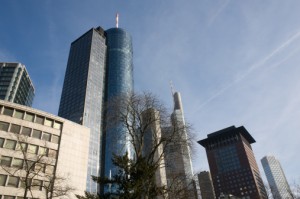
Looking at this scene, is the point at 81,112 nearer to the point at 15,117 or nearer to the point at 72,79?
the point at 72,79

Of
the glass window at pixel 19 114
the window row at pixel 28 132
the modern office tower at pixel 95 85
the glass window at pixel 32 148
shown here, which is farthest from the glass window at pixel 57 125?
the modern office tower at pixel 95 85

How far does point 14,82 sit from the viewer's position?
504ft

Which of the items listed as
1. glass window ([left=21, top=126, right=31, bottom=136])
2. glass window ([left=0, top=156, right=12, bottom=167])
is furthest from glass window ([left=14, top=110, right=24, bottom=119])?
glass window ([left=0, top=156, right=12, bottom=167])

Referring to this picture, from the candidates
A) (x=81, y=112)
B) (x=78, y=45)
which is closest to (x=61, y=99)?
(x=81, y=112)

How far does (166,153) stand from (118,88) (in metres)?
154

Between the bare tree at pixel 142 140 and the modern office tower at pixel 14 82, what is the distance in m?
145

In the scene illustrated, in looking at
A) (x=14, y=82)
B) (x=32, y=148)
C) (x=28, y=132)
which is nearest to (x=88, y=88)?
(x=14, y=82)

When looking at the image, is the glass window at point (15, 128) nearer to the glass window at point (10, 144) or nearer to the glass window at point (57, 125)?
the glass window at point (10, 144)

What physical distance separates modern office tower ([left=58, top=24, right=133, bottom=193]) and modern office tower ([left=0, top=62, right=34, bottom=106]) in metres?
24.8

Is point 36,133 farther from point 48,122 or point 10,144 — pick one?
point 10,144

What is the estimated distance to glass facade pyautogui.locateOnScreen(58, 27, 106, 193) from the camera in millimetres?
144125

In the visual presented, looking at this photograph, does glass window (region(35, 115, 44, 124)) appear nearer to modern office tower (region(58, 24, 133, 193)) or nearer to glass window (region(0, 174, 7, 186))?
glass window (region(0, 174, 7, 186))

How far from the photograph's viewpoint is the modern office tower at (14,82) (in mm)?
149375

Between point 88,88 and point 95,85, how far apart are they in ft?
25.0
